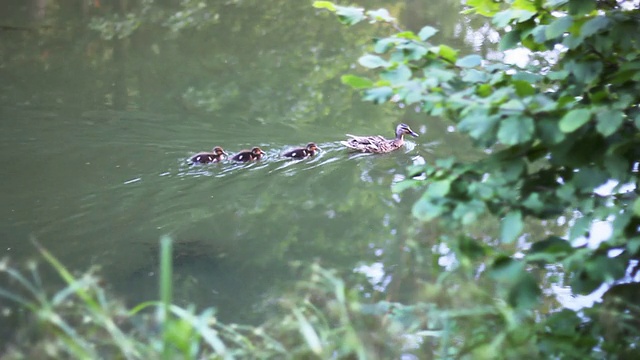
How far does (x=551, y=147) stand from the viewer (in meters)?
3.16

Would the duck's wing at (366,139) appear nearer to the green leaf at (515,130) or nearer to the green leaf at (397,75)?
the green leaf at (397,75)

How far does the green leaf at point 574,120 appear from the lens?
9.46 ft

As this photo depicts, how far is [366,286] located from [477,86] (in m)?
2.20

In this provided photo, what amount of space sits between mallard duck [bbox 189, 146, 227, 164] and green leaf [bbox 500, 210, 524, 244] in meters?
4.68

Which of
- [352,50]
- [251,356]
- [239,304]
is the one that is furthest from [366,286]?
[352,50]

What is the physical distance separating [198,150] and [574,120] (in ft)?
17.6

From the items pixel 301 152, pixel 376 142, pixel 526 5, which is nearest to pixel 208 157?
pixel 301 152

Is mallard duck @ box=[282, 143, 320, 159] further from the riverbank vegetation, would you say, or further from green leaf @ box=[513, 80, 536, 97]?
green leaf @ box=[513, 80, 536, 97]

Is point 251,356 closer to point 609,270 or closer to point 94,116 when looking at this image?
point 609,270

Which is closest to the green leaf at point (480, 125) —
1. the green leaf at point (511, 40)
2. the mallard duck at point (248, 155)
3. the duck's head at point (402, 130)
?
the green leaf at point (511, 40)

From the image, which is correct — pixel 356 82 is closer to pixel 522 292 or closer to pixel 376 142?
pixel 522 292

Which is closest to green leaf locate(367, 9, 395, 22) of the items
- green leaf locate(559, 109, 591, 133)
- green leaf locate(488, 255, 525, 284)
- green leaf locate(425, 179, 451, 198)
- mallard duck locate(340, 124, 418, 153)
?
green leaf locate(425, 179, 451, 198)

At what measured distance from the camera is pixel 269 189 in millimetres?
7219

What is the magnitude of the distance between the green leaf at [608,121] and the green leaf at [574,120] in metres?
0.07
